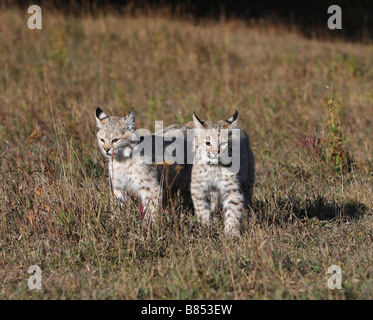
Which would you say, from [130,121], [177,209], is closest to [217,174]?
[177,209]

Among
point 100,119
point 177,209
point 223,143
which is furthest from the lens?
point 100,119

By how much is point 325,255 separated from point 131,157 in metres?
2.18

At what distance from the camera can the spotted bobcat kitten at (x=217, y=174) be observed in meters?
5.11

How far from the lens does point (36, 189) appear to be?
534 cm

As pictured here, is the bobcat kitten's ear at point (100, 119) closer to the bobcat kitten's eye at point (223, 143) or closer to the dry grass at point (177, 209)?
the dry grass at point (177, 209)

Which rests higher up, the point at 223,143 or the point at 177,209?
the point at 223,143

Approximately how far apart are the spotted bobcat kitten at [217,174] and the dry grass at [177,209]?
0.18 meters

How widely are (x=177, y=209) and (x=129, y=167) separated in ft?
2.16

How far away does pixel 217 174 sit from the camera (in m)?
5.18

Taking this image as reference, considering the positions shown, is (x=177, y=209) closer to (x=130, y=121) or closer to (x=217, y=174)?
(x=217, y=174)

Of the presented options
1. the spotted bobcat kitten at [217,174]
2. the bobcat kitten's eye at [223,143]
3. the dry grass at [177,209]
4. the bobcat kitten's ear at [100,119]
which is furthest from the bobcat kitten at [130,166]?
the bobcat kitten's eye at [223,143]

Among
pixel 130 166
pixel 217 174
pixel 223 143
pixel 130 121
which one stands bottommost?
pixel 217 174
